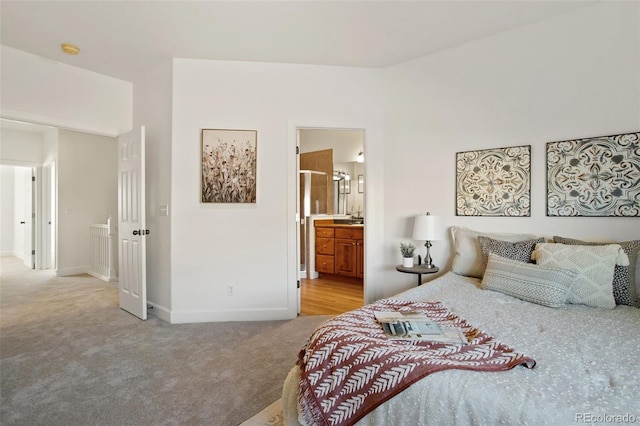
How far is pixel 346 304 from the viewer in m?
3.83

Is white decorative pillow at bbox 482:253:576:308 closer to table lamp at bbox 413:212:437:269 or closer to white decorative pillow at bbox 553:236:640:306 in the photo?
white decorative pillow at bbox 553:236:640:306

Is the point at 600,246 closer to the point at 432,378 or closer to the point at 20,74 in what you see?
the point at 432,378

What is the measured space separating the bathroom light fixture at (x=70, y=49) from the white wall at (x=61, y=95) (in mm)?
416

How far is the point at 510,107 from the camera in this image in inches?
107

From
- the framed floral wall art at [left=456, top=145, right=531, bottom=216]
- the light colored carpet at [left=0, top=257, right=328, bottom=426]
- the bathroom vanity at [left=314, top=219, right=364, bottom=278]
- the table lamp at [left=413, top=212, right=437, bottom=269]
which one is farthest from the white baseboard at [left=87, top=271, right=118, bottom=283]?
the framed floral wall art at [left=456, top=145, right=531, bottom=216]

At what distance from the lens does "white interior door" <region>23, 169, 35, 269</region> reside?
5982 millimetres

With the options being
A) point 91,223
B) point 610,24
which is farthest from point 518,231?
point 91,223

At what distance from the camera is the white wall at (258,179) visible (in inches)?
127

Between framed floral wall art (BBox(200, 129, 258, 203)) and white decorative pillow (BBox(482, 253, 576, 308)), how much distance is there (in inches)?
89.0

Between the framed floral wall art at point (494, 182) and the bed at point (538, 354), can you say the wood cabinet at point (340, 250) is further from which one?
the bed at point (538, 354)

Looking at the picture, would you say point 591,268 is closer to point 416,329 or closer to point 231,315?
point 416,329

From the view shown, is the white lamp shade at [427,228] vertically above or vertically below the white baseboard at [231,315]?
above

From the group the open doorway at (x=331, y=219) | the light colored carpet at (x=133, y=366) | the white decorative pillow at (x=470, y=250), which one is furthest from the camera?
the open doorway at (x=331, y=219)

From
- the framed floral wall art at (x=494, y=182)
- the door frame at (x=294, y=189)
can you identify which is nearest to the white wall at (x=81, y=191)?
the door frame at (x=294, y=189)
